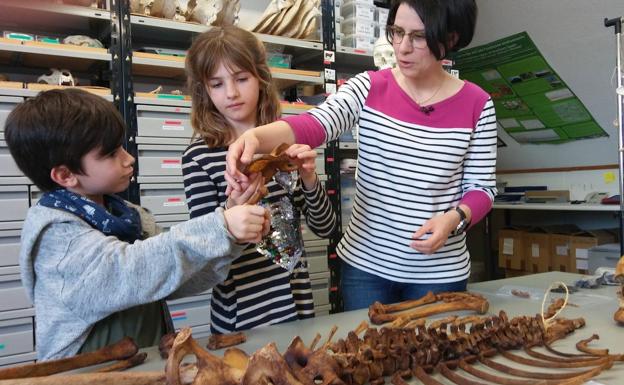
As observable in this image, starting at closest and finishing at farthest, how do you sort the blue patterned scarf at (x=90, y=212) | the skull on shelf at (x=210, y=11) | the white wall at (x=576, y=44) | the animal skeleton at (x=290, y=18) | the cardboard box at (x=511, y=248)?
the blue patterned scarf at (x=90, y=212) → the skull on shelf at (x=210, y=11) → the animal skeleton at (x=290, y=18) → the white wall at (x=576, y=44) → the cardboard box at (x=511, y=248)

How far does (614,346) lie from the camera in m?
1.01

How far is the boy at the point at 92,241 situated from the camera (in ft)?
2.97

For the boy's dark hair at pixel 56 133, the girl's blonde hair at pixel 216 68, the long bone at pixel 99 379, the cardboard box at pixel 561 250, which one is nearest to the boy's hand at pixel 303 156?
the girl's blonde hair at pixel 216 68

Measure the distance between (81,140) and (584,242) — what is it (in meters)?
3.75

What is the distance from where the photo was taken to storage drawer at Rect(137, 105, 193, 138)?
2658 millimetres

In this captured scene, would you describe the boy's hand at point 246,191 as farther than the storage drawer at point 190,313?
No

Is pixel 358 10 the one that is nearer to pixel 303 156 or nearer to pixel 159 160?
pixel 159 160

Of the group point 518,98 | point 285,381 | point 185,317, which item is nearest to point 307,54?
point 185,317

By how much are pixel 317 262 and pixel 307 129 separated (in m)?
2.09

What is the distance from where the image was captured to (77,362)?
851 mm

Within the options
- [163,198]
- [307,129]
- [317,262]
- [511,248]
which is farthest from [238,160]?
[511,248]

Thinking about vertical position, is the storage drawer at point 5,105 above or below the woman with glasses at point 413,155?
above

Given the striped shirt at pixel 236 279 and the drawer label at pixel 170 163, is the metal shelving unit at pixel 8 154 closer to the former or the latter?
the drawer label at pixel 170 163

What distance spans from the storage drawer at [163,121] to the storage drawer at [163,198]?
27cm
